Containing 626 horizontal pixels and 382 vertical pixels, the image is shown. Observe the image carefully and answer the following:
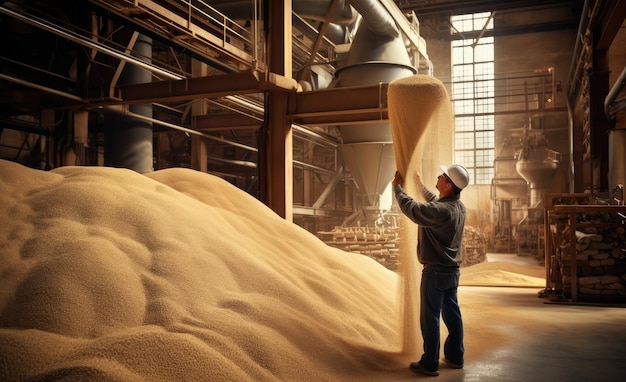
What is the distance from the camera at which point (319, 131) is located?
52.6ft

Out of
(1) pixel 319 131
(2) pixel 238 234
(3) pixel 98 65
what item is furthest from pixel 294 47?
(2) pixel 238 234

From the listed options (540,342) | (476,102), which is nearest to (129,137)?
(540,342)

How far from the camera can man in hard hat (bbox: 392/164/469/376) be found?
13.7 ft

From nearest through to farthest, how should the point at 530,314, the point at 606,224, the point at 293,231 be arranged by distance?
the point at 293,231, the point at 530,314, the point at 606,224

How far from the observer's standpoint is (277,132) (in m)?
7.46

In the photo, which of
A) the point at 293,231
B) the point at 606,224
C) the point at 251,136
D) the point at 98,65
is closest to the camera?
the point at 293,231

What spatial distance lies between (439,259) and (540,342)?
6.25 feet

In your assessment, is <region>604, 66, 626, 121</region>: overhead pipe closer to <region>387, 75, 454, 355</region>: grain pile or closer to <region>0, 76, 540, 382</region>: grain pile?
<region>0, 76, 540, 382</region>: grain pile

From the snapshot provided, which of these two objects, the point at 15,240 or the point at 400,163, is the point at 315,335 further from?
the point at 15,240

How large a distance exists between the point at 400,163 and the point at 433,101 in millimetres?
599

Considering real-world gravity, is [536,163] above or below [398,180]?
above

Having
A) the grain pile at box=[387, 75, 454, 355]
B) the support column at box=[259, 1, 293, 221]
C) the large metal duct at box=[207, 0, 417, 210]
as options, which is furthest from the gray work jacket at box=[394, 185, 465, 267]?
the large metal duct at box=[207, 0, 417, 210]

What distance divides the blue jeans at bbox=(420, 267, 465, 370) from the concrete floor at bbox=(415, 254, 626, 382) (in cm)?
14

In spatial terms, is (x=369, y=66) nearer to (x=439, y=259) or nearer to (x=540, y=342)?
(x=540, y=342)
